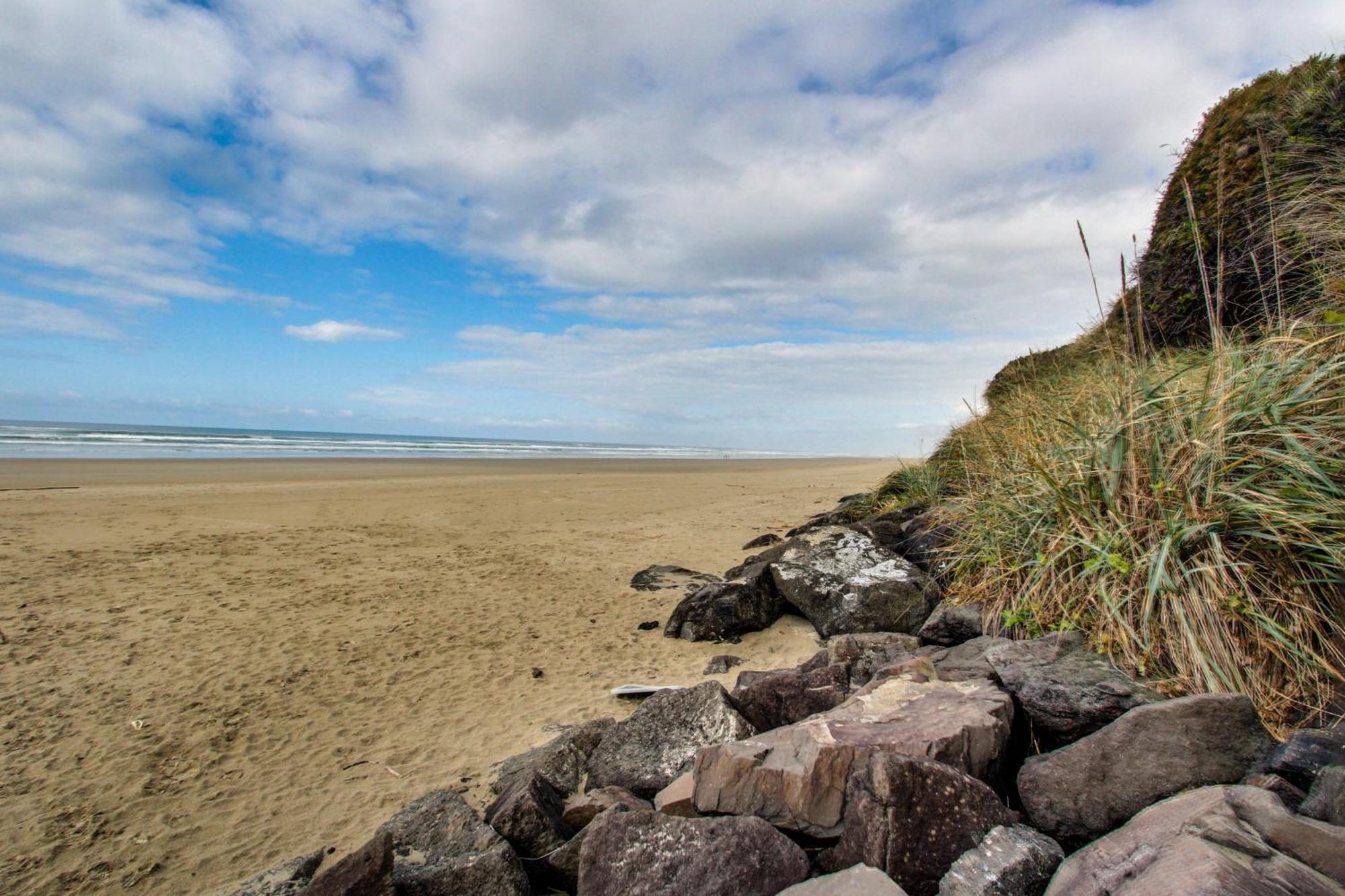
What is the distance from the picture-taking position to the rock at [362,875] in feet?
7.70

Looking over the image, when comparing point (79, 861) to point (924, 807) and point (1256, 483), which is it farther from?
point (1256, 483)

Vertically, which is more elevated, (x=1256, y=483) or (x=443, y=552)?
(x=1256, y=483)

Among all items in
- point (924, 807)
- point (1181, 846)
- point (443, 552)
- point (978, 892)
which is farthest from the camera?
point (443, 552)

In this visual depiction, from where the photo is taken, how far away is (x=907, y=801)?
7.42 feet

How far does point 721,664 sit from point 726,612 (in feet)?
2.76

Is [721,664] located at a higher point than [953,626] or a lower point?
lower

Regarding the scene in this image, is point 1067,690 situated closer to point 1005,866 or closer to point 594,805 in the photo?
point 1005,866

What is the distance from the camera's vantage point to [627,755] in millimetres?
3471

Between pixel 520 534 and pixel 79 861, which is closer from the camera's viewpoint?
pixel 79 861

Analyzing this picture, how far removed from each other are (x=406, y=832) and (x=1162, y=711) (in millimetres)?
3187

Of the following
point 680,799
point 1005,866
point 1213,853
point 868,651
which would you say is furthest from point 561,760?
point 1213,853

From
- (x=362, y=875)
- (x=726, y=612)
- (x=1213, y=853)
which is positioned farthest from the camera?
(x=726, y=612)

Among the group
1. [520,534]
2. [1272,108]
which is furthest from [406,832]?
[1272,108]

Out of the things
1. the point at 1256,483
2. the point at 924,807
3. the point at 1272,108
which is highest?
the point at 1272,108
